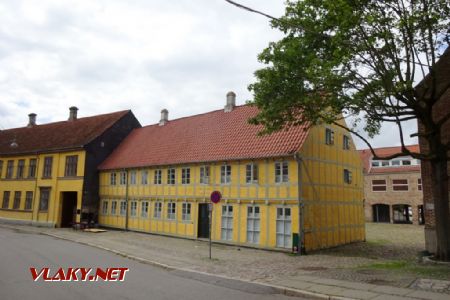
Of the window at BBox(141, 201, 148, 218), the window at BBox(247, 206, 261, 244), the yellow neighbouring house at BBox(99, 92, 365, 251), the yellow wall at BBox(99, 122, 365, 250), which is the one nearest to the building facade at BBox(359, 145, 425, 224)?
the yellow wall at BBox(99, 122, 365, 250)

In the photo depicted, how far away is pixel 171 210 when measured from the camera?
25.7m

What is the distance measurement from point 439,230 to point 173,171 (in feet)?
53.8

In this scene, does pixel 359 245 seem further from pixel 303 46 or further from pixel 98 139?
pixel 98 139

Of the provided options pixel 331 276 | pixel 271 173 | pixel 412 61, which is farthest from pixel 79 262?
pixel 412 61

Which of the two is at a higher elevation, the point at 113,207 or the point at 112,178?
the point at 112,178

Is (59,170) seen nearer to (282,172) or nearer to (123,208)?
(123,208)

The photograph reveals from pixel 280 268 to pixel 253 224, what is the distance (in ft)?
22.3

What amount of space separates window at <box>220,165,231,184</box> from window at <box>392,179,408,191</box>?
30787 millimetres

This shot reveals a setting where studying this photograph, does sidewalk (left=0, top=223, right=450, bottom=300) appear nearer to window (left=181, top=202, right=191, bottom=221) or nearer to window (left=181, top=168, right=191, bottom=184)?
window (left=181, top=202, right=191, bottom=221)

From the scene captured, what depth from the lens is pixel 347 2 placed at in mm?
12336

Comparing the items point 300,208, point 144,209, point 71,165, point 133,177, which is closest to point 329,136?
point 300,208

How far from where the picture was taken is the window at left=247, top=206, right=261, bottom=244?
2048 centimetres

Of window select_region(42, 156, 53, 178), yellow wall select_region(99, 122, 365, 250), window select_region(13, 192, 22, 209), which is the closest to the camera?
yellow wall select_region(99, 122, 365, 250)

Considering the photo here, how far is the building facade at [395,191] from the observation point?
4434 centimetres
